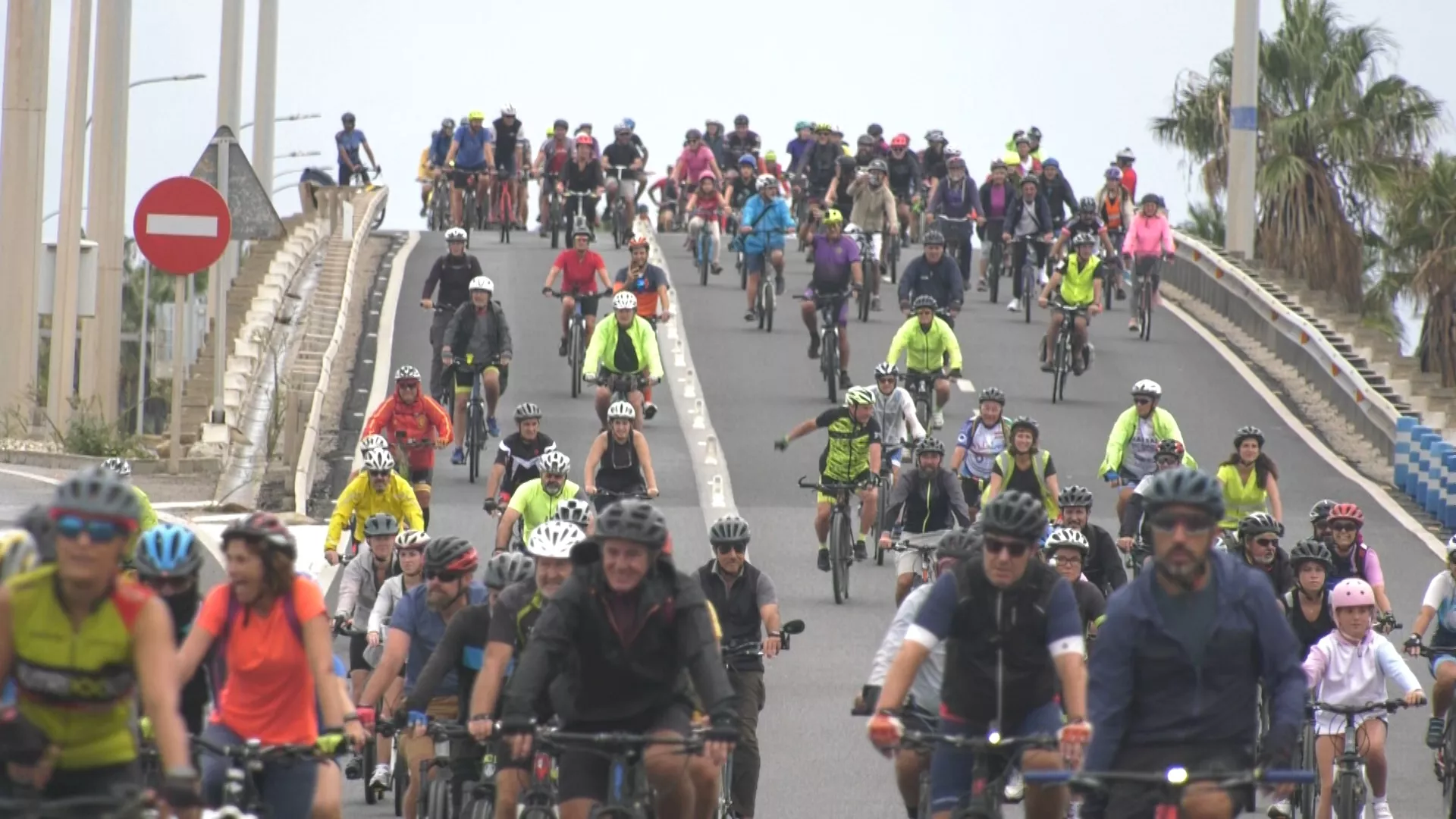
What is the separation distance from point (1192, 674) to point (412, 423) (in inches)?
595

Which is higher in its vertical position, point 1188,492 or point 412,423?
point 1188,492

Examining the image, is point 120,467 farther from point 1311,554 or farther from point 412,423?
point 412,423

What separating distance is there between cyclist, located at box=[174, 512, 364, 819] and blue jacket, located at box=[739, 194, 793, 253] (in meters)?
26.5

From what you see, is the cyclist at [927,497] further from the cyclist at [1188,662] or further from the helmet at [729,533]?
the cyclist at [1188,662]

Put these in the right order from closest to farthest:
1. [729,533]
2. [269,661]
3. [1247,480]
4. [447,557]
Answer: [269,661] < [447,557] < [729,533] < [1247,480]

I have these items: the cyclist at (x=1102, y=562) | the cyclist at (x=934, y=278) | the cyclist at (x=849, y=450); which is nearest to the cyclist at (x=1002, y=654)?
the cyclist at (x=1102, y=562)

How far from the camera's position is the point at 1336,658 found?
14445 mm

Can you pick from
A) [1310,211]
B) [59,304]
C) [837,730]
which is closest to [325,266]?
[59,304]

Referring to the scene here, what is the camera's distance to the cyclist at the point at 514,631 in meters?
10.4

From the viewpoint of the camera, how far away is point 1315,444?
31172mm

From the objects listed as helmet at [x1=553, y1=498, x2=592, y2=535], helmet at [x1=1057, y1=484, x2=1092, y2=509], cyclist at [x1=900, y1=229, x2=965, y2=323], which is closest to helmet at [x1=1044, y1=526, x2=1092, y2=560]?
helmet at [x1=1057, y1=484, x2=1092, y2=509]

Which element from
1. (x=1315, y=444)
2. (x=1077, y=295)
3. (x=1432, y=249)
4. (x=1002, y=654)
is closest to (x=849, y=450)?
(x=1077, y=295)

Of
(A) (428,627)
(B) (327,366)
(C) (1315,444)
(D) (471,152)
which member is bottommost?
(A) (428,627)

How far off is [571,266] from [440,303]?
2.57 m
